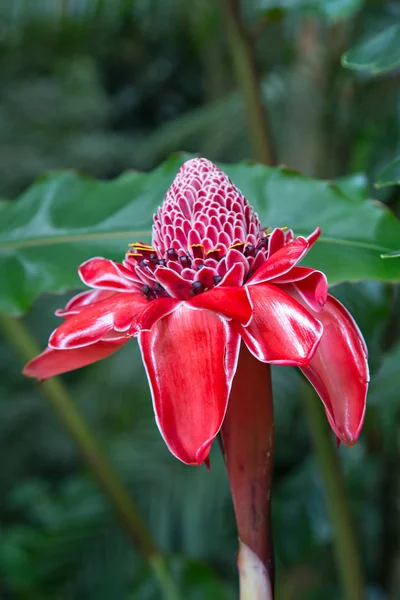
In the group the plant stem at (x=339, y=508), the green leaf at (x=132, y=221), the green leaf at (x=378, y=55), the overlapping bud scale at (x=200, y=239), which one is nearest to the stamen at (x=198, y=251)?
the overlapping bud scale at (x=200, y=239)

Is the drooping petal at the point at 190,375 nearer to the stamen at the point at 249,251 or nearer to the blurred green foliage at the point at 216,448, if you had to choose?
the stamen at the point at 249,251

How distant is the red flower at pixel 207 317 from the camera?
0.22 m

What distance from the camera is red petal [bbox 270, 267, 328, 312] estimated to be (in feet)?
0.78

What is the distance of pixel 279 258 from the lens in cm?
25

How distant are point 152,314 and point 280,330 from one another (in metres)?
0.05

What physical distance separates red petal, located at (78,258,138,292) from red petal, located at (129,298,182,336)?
46 mm

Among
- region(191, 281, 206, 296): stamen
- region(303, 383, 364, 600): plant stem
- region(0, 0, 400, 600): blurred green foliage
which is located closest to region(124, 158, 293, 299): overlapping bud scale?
region(191, 281, 206, 296): stamen

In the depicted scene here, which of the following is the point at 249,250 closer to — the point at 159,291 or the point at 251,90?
the point at 159,291

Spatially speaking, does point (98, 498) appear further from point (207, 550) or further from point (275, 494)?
point (275, 494)

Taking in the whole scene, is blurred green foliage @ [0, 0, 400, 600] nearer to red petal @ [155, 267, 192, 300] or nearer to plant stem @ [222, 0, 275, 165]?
plant stem @ [222, 0, 275, 165]

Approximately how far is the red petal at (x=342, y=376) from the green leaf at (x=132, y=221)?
0.11 meters

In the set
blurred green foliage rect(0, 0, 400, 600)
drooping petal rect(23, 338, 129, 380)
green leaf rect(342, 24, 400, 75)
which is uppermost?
green leaf rect(342, 24, 400, 75)

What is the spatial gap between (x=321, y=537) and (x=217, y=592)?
0.36m

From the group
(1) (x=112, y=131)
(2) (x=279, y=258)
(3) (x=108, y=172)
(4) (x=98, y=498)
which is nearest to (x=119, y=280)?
(2) (x=279, y=258)
